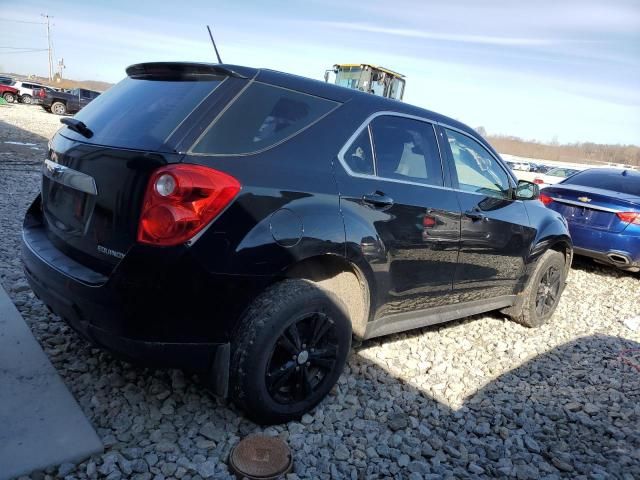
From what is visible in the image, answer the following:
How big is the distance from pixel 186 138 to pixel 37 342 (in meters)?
1.75

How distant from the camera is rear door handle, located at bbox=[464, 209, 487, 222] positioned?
350 centimetres

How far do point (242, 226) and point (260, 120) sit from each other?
0.57m

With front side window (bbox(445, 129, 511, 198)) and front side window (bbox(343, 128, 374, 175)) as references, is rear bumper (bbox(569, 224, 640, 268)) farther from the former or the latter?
front side window (bbox(343, 128, 374, 175))

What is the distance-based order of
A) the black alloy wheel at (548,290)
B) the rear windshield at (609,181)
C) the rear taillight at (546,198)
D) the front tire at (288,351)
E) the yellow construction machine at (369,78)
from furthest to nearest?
the yellow construction machine at (369,78)
the rear windshield at (609,181)
the rear taillight at (546,198)
the black alloy wheel at (548,290)
the front tire at (288,351)

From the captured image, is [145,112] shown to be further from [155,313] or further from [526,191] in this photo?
[526,191]

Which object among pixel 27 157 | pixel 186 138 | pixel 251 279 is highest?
pixel 186 138

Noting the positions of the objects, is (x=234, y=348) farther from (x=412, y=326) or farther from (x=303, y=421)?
(x=412, y=326)

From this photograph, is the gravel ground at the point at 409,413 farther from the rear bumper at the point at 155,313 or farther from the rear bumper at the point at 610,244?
the rear bumper at the point at 610,244

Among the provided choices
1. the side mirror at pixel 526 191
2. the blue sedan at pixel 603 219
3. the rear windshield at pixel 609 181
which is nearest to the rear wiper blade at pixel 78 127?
the side mirror at pixel 526 191

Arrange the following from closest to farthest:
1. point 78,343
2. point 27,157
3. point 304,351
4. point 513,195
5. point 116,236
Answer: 1. point 116,236
2. point 304,351
3. point 78,343
4. point 513,195
5. point 27,157

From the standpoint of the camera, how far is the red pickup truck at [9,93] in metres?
32.9

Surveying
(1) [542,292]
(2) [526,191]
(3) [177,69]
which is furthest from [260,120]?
(1) [542,292]

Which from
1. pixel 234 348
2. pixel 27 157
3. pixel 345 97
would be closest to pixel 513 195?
pixel 345 97

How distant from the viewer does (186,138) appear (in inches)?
88.5
